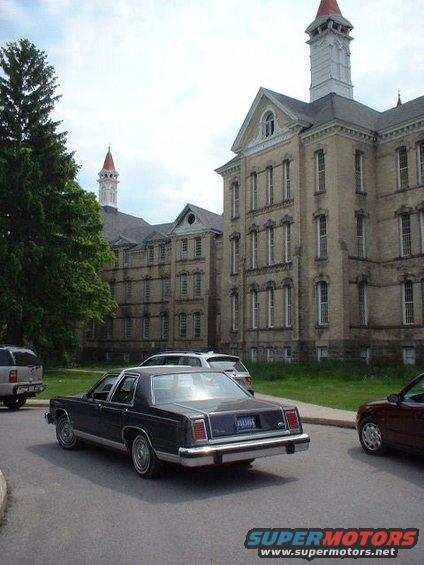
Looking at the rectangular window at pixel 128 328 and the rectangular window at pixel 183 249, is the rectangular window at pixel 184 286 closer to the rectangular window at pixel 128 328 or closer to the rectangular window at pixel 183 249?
the rectangular window at pixel 183 249

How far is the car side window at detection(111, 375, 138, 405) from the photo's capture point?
28.1ft

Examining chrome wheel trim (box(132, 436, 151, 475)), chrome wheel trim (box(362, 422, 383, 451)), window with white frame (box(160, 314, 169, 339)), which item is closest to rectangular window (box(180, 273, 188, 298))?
window with white frame (box(160, 314, 169, 339))

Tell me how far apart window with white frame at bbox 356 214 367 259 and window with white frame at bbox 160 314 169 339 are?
2339 cm

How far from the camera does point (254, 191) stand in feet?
132

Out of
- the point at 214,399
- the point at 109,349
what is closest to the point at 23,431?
the point at 214,399

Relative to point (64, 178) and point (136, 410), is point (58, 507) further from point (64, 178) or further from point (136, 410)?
point (64, 178)

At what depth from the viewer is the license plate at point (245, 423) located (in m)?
7.49

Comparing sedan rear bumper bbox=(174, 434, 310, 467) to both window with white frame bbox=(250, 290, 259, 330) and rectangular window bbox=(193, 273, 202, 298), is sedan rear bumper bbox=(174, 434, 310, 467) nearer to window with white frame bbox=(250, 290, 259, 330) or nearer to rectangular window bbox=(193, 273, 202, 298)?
window with white frame bbox=(250, 290, 259, 330)

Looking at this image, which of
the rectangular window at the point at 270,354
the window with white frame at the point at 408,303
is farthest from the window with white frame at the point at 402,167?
the rectangular window at the point at 270,354

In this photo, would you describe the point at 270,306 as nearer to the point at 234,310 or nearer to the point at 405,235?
the point at 234,310

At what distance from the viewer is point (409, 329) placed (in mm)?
32688

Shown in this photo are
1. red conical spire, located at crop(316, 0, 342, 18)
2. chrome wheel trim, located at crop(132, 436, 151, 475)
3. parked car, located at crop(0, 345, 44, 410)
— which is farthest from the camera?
red conical spire, located at crop(316, 0, 342, 18)

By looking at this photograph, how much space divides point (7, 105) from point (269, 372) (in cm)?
2236

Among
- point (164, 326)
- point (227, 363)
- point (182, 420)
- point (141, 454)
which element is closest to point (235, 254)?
point (164, 326)
